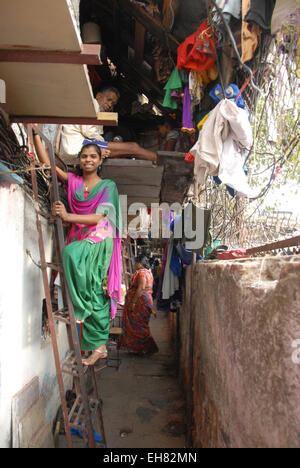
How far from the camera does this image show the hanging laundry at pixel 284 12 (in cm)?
246

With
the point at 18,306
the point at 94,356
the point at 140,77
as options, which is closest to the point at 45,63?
the point at 18,306

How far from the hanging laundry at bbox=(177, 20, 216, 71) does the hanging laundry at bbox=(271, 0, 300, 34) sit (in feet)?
2.86

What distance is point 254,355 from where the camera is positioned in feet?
5.28

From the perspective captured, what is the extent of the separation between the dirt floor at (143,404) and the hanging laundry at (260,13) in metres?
4.88

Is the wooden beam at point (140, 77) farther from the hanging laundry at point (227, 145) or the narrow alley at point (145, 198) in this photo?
the hanging laundry at point (227, 145)

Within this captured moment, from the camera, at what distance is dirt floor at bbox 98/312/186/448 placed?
418cm

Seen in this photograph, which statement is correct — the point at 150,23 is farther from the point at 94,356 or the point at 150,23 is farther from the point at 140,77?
the point at 94,356

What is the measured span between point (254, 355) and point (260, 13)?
286cm

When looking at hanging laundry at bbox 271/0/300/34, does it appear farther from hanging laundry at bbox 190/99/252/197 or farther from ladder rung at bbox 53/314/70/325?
ladder rung at bbox 53/314/70/325

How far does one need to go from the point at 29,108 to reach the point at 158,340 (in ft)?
28.4

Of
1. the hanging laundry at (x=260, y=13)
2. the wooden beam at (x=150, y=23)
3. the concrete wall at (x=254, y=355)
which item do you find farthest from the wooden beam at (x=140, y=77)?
the concrete wall at (x=254, y=355)

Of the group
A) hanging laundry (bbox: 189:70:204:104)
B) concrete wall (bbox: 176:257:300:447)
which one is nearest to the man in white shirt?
hanging laundry (bbox: 189:70:204:104)

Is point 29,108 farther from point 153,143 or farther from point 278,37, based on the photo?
point 153,143
